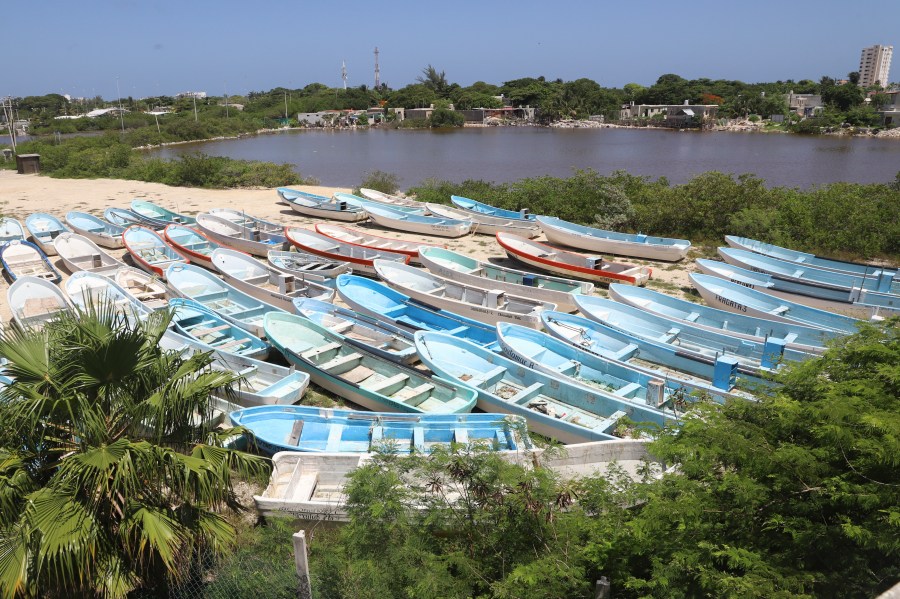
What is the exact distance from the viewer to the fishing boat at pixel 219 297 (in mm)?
11758

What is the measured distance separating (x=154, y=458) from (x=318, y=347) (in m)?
Answer: 6.48

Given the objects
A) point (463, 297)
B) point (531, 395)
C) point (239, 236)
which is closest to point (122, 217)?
point (239, 236)

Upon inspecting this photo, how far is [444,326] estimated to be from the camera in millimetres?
11719

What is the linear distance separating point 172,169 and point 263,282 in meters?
21.4

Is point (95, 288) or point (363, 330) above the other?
point (95, 288)

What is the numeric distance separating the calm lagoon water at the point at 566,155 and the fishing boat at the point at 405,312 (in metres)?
22.3

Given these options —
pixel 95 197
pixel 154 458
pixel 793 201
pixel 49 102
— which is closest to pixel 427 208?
pixel 793 201

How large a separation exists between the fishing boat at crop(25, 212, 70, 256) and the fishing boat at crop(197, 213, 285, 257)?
3.99 metres

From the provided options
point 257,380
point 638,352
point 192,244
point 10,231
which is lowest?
point 257,380

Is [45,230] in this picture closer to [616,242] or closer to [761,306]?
[616,242]

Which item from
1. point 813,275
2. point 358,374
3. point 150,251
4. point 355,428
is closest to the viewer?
point 355,428

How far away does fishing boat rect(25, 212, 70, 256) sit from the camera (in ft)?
58.7

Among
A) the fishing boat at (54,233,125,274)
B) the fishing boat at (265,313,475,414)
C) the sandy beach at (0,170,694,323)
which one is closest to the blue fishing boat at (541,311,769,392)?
the fishing boat at (265,313,475,414)

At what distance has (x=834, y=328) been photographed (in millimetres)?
11188
